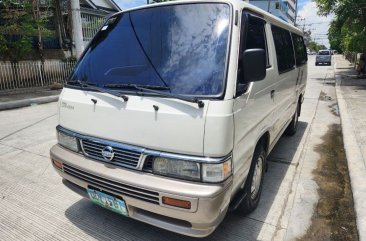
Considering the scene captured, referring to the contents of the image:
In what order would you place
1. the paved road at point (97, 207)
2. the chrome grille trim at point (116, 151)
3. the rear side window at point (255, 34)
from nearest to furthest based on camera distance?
the chrome grille trim at point (116, 151) → the rear side window at point (255, 34) → the paved road at point (97, 207)

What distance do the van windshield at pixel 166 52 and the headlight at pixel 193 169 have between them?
55 cm

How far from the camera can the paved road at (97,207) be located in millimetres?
3128

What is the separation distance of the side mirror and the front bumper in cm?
89

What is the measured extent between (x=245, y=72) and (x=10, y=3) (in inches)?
582

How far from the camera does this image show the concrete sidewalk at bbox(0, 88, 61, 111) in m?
9.95

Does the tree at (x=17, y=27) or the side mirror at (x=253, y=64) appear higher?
the tree at (x=17, y=27)

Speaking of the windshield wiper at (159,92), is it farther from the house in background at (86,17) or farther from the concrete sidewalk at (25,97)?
the house in background at (86,17)

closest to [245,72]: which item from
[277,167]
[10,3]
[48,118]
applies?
[277,167]

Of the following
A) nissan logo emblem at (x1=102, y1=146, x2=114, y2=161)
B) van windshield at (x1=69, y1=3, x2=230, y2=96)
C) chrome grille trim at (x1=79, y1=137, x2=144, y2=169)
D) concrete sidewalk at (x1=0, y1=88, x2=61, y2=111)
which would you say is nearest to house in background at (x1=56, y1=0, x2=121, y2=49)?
concrete sidewalk at (x1=0, y1=88, x2=61, y2=111)

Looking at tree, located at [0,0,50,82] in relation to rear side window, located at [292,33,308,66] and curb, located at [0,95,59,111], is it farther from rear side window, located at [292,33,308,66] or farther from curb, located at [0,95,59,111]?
rear side window, located at [292,33,308,66]

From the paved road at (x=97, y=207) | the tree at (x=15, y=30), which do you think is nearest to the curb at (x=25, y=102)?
the tree at (x=15, y=30)

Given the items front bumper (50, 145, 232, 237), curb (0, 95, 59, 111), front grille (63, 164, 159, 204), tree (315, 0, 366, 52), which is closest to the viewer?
front bumper (50, 145, 232, 237)

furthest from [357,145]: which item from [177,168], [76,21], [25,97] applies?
[76,21]

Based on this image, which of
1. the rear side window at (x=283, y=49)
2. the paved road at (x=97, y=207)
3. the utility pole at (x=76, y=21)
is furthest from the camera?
the utility pole at (x=76, y=21)
